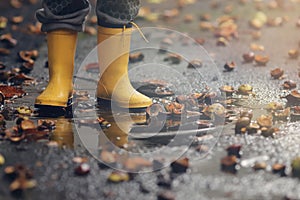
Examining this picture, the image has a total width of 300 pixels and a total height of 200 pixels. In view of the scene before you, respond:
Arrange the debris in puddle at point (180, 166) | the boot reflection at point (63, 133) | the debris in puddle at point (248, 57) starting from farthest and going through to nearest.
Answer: the debris in puddle at point (248, 57)
the boot reflection at point (63, 133)
the debris in puddle at point (180, 166)

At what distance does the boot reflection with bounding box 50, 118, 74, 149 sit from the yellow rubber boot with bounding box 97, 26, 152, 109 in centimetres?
37

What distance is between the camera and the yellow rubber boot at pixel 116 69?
11.7 feet

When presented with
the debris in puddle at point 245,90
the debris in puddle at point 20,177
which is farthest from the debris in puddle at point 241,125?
the debris in puddle at point 20,177

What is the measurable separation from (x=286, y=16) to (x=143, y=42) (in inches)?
70.9

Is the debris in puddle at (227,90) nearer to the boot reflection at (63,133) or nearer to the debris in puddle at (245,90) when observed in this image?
the debris in puddle at (245,90)

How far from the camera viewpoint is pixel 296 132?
11.0 ft

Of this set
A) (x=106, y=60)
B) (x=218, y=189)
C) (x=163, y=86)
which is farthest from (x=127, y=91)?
(x=218, y=189)

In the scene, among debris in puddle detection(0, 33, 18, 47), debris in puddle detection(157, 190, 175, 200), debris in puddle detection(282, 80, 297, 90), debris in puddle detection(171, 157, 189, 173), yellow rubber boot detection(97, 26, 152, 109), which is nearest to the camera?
debris in puddle detection(157, 190, 175, 200)

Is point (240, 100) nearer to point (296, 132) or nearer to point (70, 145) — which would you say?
point (296, 132)

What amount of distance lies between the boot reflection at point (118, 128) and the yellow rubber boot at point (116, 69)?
0.11m

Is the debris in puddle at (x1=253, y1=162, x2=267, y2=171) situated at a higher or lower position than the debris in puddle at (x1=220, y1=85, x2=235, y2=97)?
lower

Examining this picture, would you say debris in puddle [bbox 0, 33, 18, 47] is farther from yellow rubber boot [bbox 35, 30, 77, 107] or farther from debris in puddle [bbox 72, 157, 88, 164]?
debris in puddle [bbox 72, 157, 88, 164]

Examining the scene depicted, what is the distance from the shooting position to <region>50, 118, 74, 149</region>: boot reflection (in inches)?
124

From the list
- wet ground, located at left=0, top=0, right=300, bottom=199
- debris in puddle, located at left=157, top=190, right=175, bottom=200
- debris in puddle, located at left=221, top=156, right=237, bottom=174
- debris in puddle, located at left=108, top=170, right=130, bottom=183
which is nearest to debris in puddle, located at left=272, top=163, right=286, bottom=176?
wet ground, located at left=0, top=0, right=300, bottom=199
